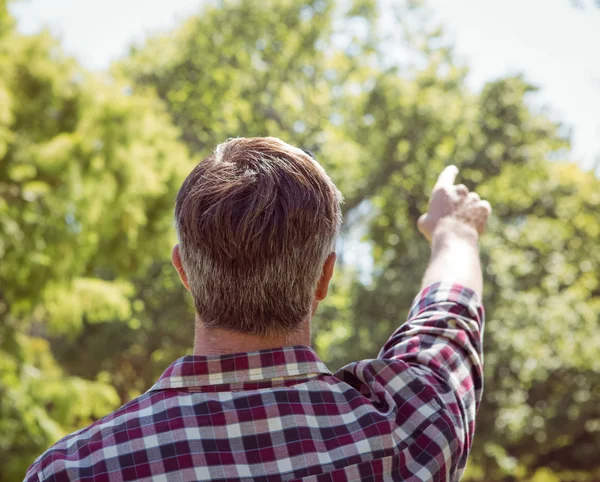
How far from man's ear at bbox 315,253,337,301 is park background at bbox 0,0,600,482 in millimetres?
3412

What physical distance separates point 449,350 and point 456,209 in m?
0.26

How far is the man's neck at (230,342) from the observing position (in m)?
0.68

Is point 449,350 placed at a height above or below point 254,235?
below

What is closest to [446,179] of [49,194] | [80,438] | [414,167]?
[80,438]

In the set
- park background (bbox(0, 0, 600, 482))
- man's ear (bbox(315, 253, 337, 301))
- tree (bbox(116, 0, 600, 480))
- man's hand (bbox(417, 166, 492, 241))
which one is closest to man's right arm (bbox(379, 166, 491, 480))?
man's hand (bbox(417, 166, 492, 241))

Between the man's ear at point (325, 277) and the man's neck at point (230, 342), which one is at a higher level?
the man's ear at point (325, 277)

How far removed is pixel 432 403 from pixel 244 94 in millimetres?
11934

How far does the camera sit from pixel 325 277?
75 cm

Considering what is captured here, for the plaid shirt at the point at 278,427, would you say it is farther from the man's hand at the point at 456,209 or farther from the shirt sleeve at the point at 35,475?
the man's hand at the point at 456,209

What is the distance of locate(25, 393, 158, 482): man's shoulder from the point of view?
1.98 feet

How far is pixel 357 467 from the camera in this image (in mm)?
656

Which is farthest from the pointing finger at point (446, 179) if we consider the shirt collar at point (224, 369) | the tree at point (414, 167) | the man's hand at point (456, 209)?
the tree at point (414, 167)

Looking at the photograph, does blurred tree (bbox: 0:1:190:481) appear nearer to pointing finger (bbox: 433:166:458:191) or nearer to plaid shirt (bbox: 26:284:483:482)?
pointing finger (bbox: 433:166:458:191)

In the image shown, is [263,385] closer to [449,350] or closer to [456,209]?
[449,350]
